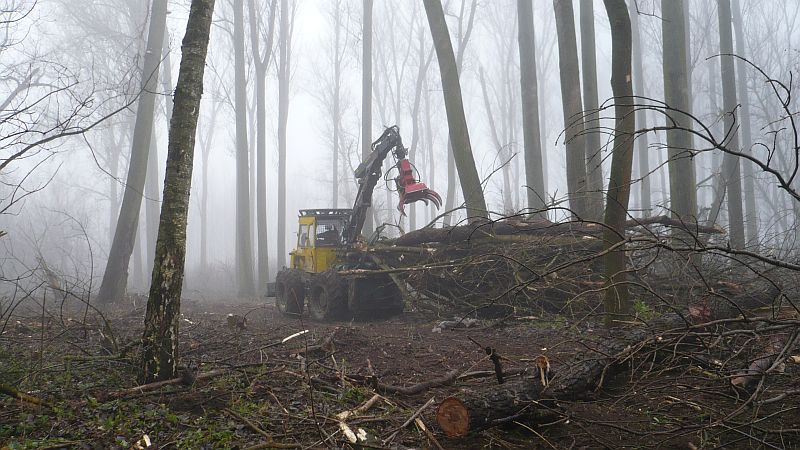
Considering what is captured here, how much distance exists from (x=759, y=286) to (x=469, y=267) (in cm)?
387

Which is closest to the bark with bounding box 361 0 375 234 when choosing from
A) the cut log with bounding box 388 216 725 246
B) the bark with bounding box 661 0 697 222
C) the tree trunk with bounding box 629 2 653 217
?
the tree trunk with bounding box 629 2 653 217

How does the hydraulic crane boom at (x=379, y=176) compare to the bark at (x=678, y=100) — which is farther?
the bark at (x=678, y=100)

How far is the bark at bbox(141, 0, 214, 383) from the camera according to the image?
443cm

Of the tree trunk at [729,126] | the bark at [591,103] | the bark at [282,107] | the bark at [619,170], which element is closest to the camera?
the bark at [619,170]

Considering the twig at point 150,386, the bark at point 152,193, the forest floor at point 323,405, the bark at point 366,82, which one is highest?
the bark at point 366,82

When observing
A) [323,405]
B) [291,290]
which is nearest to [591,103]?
Answer: [291,290]

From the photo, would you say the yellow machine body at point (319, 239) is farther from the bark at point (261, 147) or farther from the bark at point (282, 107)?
the bark at point (282, 107)

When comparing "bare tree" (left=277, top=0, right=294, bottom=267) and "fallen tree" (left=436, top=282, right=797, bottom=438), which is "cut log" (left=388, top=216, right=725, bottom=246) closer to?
"fallen tree" (left=436, top=282, right=797, bottom=438)

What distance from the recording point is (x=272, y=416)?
3873mm

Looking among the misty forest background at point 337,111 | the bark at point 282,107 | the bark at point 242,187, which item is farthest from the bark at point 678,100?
the bark at point 282,107

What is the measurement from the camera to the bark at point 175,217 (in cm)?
443

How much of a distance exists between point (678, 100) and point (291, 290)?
886 centimetres

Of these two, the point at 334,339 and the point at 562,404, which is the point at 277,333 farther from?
the point at 562,404

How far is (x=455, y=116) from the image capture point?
11.2 m
